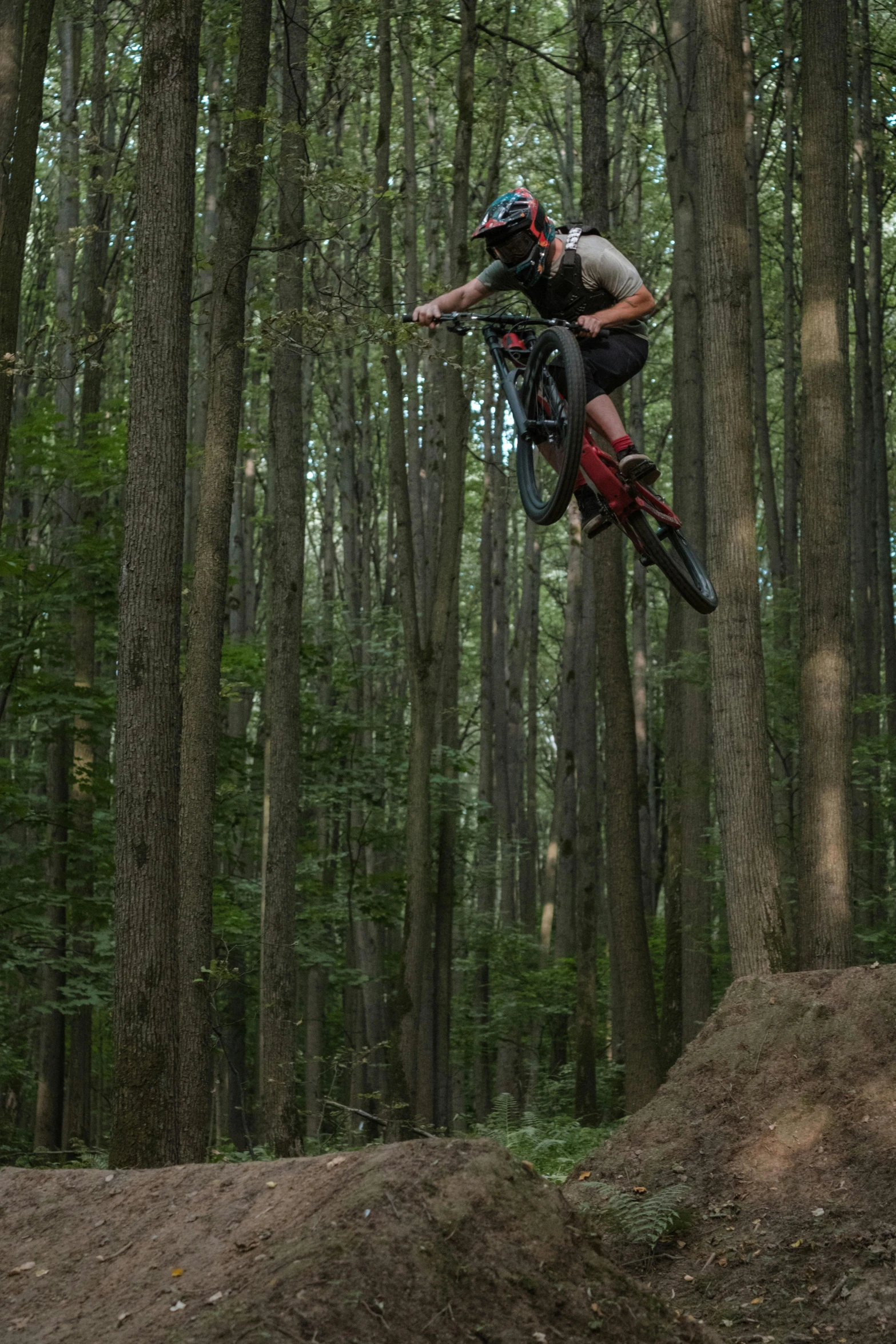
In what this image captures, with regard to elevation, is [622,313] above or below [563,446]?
above

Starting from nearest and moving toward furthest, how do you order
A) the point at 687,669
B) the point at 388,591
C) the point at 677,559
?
the point at 677,559, the point at 687,669, the point at 388,591

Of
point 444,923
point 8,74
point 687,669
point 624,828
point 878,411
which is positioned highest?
point 878,411

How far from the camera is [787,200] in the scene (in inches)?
651

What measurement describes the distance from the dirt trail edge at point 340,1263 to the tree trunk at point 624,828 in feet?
22.2

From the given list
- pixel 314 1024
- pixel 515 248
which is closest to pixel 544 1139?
pixel 515 248

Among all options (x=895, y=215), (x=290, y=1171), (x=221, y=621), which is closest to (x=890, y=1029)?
→ (x=290, y=1171)

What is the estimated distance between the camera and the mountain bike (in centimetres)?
658

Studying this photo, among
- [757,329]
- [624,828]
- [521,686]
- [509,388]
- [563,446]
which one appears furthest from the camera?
[521,686]

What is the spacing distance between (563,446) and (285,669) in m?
4.98

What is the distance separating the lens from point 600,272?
6.79 meters

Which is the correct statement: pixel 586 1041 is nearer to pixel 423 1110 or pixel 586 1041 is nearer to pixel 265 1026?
pixel 423 1110

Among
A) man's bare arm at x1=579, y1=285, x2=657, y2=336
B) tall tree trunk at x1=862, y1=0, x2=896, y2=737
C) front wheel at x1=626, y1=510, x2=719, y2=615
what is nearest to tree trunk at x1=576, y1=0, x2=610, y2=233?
man's bare arm at x1=579, y1=285, x2=657, y2=336

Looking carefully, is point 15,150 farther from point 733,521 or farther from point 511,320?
point 733,521

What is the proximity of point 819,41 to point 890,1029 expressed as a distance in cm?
753
